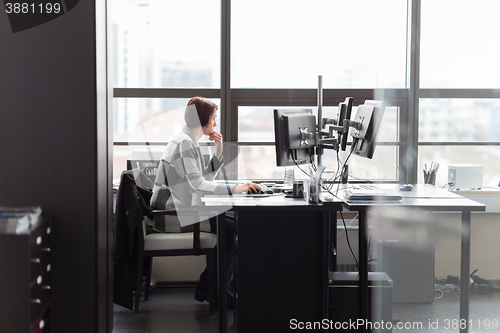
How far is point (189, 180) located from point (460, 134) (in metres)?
2.24

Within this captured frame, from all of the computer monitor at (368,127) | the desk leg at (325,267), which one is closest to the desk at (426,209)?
the desk leg at (325,267)

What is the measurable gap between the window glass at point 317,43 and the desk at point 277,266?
5.04 ft

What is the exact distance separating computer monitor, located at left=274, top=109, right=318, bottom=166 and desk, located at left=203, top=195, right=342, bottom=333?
291 mm

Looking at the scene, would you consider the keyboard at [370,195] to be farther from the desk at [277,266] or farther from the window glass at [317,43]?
the window glass at [317,43]

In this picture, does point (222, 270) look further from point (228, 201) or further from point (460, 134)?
point (460, 134)

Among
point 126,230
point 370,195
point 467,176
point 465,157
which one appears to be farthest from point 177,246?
point 465,157

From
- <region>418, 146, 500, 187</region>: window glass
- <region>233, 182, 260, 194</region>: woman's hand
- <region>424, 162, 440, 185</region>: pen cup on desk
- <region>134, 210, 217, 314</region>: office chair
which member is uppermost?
<region>418, 146, 500, 187</region>: window glass

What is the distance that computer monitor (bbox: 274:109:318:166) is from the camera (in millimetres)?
2846

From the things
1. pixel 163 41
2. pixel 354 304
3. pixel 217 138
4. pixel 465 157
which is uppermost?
pixel 163 41

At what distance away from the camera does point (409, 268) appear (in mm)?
3428

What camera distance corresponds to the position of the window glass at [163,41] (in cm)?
392

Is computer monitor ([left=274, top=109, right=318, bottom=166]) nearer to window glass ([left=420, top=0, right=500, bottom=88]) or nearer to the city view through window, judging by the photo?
the city view through window

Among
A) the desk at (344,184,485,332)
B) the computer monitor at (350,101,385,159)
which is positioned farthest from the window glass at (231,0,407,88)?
the desk at (344,184,485,332)

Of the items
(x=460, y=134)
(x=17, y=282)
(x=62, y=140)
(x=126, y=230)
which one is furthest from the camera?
(x=460, y=134)
